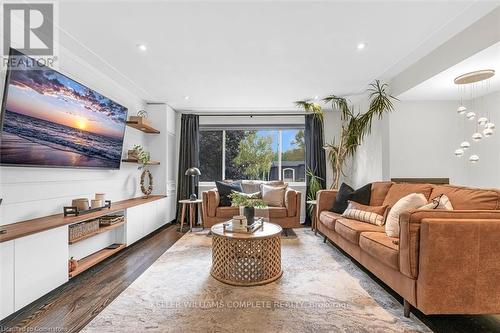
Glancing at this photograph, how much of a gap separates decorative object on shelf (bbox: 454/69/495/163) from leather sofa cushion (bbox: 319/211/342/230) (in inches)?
70.2

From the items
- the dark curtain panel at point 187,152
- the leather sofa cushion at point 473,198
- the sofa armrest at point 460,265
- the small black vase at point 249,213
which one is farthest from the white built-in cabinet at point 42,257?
the leather sofa cushion at point 473,198

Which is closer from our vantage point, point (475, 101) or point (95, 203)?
point (95, 203)

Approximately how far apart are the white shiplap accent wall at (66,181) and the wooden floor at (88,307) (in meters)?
0.77

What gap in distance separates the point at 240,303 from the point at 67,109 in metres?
2.62

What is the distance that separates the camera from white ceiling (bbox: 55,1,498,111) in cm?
216

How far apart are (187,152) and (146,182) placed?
1.07m

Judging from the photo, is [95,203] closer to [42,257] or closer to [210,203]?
[42,257]

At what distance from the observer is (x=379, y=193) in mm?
3480

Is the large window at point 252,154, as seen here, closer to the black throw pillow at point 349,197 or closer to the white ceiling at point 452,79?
the black throw pillow at point 349,197

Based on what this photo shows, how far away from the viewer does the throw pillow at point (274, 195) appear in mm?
4598

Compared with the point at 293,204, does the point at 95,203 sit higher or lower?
higher

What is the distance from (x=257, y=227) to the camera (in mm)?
2838

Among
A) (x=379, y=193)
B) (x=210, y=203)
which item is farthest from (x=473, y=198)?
(x=210, y=203)

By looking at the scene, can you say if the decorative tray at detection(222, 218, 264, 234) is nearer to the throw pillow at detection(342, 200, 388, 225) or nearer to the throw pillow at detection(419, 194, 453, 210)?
the throw pillow at detection(342, 200, 388, 225)
